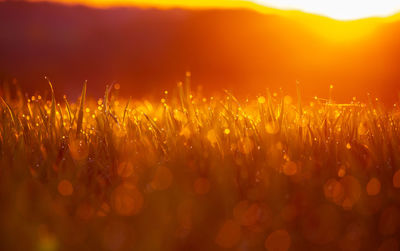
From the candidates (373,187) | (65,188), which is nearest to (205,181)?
(65,188)

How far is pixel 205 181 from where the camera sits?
1362 millimetres

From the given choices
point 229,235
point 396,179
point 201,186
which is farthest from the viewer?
point 396,179

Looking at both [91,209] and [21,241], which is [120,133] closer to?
[91,209]

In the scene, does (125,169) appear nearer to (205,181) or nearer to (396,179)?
(205,181)

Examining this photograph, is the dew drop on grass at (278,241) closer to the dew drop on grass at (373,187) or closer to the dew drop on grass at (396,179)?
the dew drop on grass at (373,187)

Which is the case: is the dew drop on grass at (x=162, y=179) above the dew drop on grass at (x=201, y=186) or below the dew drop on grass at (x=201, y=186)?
above

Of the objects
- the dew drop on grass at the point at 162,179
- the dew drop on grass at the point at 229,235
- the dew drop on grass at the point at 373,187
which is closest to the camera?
the dew drop on grass at the point at 229,235

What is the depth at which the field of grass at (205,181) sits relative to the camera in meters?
1.09

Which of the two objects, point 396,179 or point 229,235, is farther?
point 396,179

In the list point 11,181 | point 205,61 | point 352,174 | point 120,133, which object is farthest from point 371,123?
point 205,61

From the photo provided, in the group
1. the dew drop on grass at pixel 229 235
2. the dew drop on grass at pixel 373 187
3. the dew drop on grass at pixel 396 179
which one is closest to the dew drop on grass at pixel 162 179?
the dew drop on grass at pixel 229 235

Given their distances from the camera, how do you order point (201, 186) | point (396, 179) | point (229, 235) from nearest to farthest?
1. point (229, 235)
2. point (201, 186)
3. point (396, 179)

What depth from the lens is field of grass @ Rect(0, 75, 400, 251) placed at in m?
1.09

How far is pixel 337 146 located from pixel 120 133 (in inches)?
31.8
